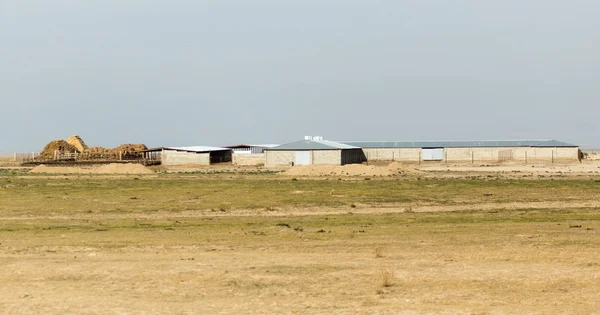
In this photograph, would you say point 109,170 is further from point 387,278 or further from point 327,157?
point 387,278

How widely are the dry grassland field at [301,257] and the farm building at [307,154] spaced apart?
56.3m

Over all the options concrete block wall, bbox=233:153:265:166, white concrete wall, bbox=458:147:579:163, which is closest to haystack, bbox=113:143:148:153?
concrete block wall, bbox=233:153:265:166

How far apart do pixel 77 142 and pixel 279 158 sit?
62242 mm

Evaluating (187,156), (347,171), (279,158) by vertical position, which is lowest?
(347,171)

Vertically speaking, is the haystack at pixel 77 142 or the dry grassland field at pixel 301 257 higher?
the haystack at pixel 77 142

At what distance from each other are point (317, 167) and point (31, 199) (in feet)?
132

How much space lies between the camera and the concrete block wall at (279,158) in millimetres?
108375

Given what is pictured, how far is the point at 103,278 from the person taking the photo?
1936cm

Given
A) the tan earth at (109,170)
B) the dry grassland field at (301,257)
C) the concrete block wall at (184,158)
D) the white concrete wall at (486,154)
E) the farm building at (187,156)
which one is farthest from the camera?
the white concrete wall at (486,154)

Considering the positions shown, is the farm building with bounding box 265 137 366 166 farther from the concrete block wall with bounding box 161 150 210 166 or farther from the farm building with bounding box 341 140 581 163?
the farm building with bounding box 341 140 581 163

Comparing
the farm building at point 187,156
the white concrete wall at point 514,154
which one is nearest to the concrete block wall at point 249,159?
the farm building at point 187,156

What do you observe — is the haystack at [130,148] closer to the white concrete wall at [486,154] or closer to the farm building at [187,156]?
the farm building at [187,156]

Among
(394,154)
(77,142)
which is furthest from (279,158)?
(77,142)

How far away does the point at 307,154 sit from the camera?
106375 millimetres
